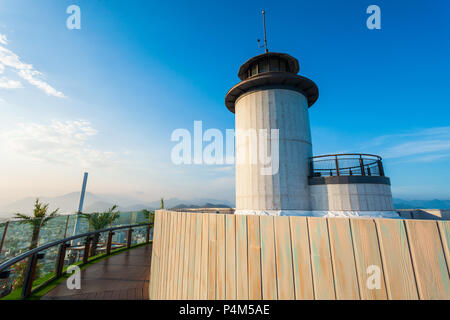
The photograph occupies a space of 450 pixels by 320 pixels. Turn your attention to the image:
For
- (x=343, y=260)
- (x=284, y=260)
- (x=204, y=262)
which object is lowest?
(x=204, y=262)

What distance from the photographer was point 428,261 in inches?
63.4

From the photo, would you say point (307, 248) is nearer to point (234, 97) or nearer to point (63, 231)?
point (234, 97)

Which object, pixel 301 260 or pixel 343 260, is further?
pixel 301 260

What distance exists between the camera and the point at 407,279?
1.65 metres

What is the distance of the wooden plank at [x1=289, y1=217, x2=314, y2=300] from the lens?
6.72 feet

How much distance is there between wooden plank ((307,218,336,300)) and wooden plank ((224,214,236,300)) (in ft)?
3.71

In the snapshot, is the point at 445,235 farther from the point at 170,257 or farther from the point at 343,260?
the point at 170,257

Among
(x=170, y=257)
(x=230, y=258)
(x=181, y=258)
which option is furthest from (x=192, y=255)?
(x=170, y=257)

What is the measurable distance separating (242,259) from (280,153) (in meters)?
8.13

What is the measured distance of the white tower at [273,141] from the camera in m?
9.82

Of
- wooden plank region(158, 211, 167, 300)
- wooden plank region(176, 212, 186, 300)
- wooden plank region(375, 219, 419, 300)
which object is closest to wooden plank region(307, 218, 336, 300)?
wooden plank region(375, 219, 419, 300)

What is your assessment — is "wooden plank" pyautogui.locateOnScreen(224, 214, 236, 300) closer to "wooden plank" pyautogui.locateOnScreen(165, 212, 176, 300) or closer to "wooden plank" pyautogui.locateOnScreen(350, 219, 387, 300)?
"wooden plank" pyautogui.locateOnScreen(350, 219, 387, 300)
